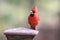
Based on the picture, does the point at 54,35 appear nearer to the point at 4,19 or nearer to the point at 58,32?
the point at 58,32

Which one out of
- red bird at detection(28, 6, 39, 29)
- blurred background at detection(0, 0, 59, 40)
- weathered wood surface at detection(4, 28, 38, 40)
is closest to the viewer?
weathered wood surface at detection(4, 28, 38, 40)

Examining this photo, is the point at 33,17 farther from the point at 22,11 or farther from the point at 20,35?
the point at 22,11

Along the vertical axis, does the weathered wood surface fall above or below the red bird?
below

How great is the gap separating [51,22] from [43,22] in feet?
0.31

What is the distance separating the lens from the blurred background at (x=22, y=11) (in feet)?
5.50

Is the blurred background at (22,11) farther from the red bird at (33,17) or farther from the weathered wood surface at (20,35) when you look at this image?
the weathered wood surface at (20,35)

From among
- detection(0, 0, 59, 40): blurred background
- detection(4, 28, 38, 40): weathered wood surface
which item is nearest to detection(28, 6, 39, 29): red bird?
detection(4, 28, 38, 40): weathered wood surface

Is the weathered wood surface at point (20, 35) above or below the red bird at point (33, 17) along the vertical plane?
below

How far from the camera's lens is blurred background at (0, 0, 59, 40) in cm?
168

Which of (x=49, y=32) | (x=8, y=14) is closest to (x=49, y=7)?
(x=49, y=32)

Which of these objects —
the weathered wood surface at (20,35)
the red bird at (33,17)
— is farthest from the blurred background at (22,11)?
the weathered wood surface at (20,35)

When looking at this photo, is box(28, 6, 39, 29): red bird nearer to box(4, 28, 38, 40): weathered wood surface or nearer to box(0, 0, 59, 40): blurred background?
box(4, 28, 38, 40): weathered wood surface

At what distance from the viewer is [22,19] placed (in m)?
1.70

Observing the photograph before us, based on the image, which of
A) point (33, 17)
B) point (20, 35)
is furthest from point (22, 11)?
point (20, 35)
